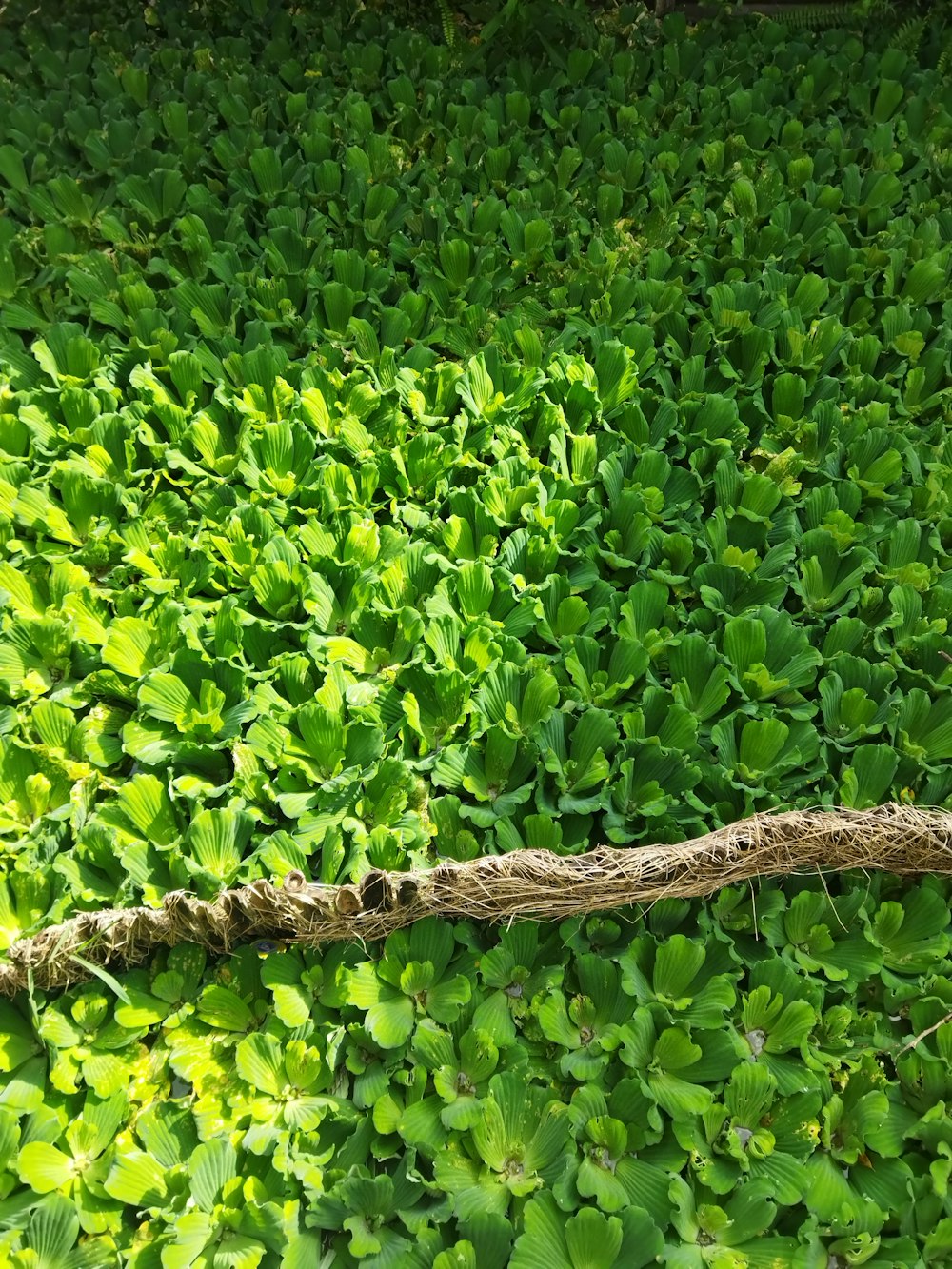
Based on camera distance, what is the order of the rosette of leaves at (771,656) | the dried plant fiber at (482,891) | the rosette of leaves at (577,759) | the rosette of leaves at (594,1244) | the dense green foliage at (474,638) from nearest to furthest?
the rosette of leaves at (594,1244) < the dense green foliage at (474,638) < the dried plant fiber at (482,891) < the rosette of leaves at (577,759) < the rosette of leaves at (771,656)

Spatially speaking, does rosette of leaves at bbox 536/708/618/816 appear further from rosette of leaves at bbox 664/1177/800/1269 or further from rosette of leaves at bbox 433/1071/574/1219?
rosette of leaves at bbox 664/1177/800/1269

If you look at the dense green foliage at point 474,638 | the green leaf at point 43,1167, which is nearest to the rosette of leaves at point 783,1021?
the dense green foliage at point 474,638

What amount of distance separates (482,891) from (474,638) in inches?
17.1

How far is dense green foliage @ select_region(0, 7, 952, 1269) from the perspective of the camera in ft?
3.71

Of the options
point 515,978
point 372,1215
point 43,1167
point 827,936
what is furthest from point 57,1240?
point 827,936

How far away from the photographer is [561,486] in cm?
175

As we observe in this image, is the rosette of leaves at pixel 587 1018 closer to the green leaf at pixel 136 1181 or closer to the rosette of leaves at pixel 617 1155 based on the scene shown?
the rosette of leaves at pixel 617 1155

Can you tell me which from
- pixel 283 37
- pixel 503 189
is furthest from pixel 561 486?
pixel 283 37

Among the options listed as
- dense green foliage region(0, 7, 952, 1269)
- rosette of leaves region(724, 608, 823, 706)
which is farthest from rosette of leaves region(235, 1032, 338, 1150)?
rosette of leaves region(724, 608, 823, 706)

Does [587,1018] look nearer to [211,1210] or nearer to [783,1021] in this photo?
[783,1021]

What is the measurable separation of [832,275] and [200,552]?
5.31 feet

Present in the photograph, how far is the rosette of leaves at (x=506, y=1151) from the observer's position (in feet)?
3.60

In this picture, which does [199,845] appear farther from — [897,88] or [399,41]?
[897,88]

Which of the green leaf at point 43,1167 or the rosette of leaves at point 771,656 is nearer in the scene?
the green leaf at point 43,1167
